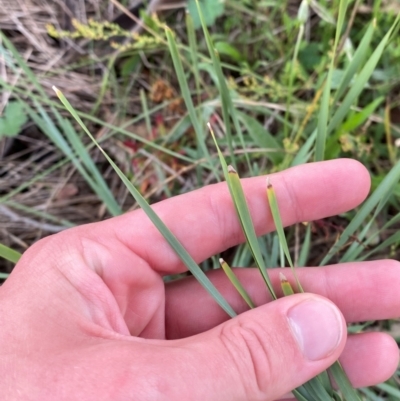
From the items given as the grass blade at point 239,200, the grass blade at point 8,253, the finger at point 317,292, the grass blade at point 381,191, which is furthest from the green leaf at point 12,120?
the grass blade at point 381,191

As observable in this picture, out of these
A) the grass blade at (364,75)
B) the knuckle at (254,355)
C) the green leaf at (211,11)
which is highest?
the green leaf at (211,11)

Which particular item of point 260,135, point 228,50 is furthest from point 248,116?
point 228,50

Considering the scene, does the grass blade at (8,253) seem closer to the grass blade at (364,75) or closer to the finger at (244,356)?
the finger at (244,356)

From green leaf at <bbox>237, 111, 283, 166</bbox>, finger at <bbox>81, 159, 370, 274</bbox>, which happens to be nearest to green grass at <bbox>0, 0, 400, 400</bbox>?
green leaf at <bbox>237, 111, 283, 166</bbox>

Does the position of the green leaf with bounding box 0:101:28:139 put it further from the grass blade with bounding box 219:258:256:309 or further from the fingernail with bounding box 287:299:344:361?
the fingernail with bounding box 287:299:344:361

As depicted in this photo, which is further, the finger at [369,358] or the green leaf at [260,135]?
the green leaf at [260,135]

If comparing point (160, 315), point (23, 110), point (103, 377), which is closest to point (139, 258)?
point (160, 315)
